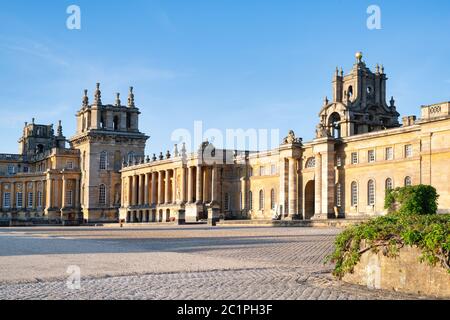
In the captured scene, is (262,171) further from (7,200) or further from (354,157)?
(7,200)

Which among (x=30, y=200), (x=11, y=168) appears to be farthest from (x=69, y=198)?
(x=11, y=168)

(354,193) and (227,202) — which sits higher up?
(354,193)

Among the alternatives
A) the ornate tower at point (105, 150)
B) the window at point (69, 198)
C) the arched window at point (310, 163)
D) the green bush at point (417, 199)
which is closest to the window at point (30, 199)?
the window at point (69, 198)

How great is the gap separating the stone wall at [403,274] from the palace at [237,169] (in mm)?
37442

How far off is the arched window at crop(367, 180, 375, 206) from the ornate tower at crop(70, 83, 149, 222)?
2013 inches

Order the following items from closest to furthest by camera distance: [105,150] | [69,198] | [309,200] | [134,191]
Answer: [309,200] → [134,191] → [105,150] → [69,198]

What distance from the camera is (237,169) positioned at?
8106 centimetres

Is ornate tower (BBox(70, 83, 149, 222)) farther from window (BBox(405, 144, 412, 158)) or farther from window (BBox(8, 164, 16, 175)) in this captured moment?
window (BBox(405, 144, 412, 158))

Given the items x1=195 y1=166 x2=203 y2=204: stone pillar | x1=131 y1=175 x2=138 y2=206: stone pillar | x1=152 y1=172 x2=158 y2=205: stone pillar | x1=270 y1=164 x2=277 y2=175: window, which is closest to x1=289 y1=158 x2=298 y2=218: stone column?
x1=270 y1=164 x2=277 y2=175: window

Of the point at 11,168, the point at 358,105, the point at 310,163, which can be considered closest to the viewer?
the point at 310,163

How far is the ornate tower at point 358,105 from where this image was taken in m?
70.4

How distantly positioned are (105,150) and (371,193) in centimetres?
5579

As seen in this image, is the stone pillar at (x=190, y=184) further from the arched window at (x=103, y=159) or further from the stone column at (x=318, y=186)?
the arched window at (x=103, y=159)
